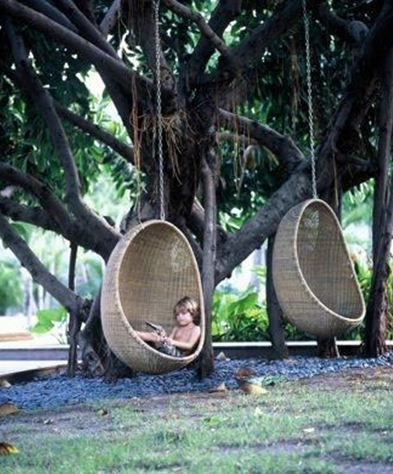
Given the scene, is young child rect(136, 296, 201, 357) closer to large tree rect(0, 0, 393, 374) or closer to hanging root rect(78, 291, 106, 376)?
large tree rect(0, 0, 393, 374)

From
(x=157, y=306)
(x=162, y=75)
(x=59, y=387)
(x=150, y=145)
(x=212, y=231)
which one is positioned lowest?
(x=59, y=387)

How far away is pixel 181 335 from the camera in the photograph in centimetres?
771

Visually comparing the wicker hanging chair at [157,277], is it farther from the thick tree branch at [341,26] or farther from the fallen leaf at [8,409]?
the thick tree branch at [341,26]

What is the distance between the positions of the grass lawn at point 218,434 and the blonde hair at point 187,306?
74 cm

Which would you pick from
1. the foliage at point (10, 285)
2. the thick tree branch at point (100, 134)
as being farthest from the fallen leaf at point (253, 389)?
the foliage at point (10, 285)

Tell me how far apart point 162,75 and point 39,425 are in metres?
3.15

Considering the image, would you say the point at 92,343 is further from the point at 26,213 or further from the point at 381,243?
the point at 381,243

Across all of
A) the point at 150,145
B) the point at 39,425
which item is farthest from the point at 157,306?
the point at 39,425

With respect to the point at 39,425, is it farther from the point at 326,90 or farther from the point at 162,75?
the point at 326,90

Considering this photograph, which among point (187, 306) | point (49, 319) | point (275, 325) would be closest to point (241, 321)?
point (275, 325)

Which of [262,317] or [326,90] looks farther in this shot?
[262,317]

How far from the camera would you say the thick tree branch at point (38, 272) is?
9.41m

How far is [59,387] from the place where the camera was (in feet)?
28.3

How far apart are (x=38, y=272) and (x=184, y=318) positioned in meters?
2.14
